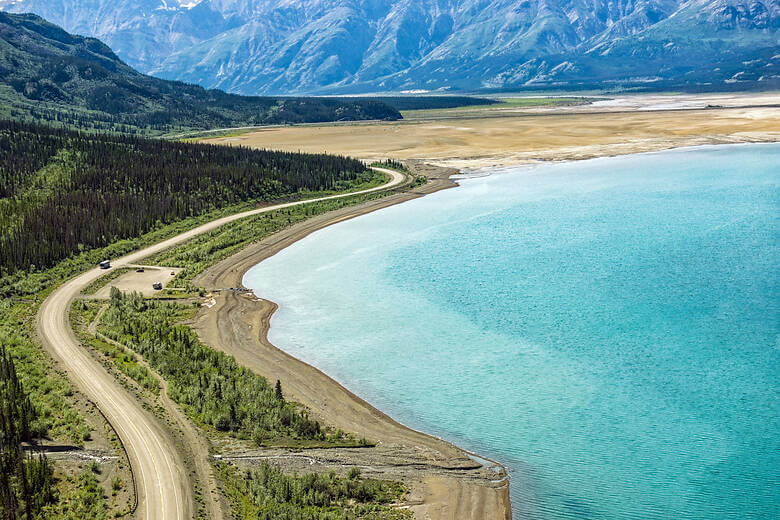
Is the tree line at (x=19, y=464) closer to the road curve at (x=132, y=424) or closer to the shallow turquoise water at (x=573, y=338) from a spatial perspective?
the road curve at (x=132, y=424)

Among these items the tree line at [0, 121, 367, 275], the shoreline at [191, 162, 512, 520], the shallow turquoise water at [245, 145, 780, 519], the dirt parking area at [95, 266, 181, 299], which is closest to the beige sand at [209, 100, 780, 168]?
the tree line at [0, 121, 367, 275]

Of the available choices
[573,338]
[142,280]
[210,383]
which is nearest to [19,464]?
[210,383]

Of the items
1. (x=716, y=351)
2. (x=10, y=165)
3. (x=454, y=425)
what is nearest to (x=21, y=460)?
(x=454, y=425)

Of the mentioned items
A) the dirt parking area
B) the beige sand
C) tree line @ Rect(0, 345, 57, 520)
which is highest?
the beige sand

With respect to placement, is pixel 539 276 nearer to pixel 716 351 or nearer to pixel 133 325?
pixel 716 351

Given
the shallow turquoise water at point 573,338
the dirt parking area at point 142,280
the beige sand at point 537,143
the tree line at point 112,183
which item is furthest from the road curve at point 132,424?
the beige sand at point 537,143

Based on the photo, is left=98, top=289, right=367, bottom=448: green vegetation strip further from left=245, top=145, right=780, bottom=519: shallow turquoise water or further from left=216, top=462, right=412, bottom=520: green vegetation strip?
left=245, top=145, right=780, bottom=519: shallow turquoise water

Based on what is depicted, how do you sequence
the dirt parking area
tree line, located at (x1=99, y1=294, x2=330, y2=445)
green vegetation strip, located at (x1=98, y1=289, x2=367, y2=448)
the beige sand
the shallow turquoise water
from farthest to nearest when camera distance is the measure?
1. the beige sand
2. the dirt parking area
3. tree line, located at (x1=99, y1=294, x2=330, y2=445)
4. green vegetation strip, located at (x1=98, y1=289, x2=367, y2=448)
5. the shallow turquoise water
